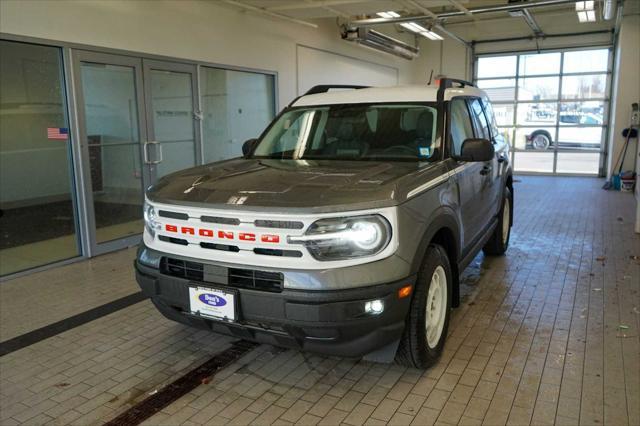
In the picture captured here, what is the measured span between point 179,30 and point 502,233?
4.91 m

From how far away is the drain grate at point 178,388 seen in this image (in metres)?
2.65

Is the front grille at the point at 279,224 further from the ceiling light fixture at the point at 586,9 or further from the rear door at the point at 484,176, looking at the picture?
the ceiling light fixture at the point at 586,9

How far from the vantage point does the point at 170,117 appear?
703 centimetres

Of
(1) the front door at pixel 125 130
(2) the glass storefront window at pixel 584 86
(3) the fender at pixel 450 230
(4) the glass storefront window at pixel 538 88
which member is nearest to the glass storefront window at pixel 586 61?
(2) the glass storefront window at pixel 584 86

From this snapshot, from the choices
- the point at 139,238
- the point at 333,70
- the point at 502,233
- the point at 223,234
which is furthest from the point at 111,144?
the point at 333,70

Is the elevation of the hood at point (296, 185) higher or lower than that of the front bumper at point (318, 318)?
higher

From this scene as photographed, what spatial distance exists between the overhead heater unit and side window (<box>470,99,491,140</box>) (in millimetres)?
6096

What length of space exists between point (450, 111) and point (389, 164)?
72cm

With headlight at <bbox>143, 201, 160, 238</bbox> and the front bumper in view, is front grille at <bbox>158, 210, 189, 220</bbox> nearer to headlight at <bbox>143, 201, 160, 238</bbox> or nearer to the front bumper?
headlight at <bbox>143, 201, 160, 238</bbox>

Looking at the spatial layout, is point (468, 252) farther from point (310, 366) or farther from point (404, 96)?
point (310, 366)

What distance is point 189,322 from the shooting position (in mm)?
2908

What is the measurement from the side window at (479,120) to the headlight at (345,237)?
229cm

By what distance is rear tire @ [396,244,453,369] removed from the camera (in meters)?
2.81

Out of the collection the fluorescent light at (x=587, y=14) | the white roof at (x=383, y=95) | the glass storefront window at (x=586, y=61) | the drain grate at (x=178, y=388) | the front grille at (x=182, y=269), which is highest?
the fluorescent light at (x=587, y=14)
